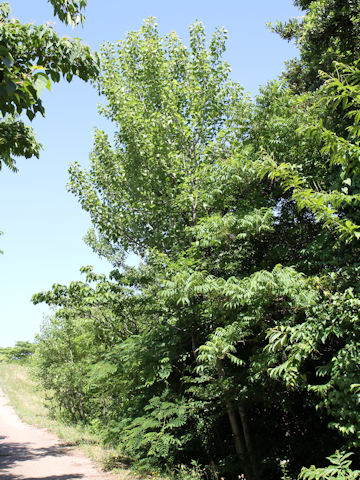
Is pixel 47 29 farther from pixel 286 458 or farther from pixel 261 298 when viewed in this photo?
pixel 286 458

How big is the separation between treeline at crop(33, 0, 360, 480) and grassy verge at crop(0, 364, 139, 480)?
2.63 feet

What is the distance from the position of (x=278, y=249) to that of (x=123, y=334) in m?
5.82

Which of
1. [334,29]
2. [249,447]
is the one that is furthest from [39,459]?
[334,29]

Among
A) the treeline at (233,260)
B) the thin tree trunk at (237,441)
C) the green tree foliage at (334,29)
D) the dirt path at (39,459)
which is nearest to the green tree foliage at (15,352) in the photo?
the dirt path at (39,459)

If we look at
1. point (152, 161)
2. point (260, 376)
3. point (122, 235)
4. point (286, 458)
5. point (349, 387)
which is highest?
point (152, 161)

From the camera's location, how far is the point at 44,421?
20.9m

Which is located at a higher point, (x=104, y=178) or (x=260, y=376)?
(x=104, y=178)

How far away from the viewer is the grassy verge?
10.2m

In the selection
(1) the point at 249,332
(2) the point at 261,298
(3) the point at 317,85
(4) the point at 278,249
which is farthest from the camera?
(3) the point at 317,85

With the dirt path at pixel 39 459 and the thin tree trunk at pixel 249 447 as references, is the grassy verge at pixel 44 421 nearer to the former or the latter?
the dirt path at pixel 39 459

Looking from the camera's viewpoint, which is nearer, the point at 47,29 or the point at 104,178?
the point at 47,29

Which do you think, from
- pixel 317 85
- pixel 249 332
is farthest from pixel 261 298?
pixel 317 85

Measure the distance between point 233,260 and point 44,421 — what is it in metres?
18.9

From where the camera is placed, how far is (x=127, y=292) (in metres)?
9.48
